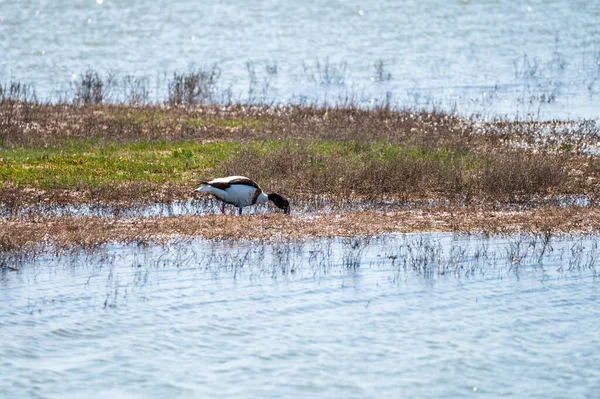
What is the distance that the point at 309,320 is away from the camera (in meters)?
12.8

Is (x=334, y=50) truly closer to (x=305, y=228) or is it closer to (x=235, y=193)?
(x=235, y=193)

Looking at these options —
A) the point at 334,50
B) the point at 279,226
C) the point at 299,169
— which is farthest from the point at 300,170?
the point at 334,50

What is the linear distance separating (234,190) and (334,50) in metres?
41.4

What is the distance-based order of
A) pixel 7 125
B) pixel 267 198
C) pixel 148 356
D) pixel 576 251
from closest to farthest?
pixel 148 356 → pixel 576 251 → pixel 267 198 → pixel 7 125

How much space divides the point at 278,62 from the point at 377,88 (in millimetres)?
11350

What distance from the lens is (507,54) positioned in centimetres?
5197

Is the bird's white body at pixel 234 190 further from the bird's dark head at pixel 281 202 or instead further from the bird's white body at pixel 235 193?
the bird's dark head at pixel 281 202

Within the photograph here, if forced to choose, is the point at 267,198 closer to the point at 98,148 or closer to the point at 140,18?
the point at 98,148

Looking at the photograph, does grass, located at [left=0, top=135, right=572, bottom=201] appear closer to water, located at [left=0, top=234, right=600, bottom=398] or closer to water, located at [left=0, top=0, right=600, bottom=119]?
water, located at [left=0, top=234, right=600, bottom=398]

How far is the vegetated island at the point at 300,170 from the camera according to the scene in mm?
17141

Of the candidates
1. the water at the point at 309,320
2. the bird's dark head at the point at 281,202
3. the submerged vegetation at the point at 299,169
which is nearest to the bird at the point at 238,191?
the bird's dark head at the point at 281,202

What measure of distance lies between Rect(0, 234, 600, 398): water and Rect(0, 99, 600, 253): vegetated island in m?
1.04

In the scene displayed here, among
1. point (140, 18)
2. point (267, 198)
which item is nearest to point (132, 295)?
point (267, 198)

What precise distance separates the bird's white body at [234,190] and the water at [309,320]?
6.29 ft
